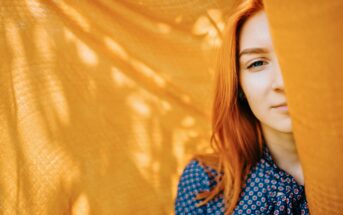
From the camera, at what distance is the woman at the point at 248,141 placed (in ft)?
3.71

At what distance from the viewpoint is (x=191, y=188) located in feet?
4.77

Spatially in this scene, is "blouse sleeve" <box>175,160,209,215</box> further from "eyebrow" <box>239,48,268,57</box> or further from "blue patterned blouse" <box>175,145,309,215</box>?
"eyebrow" <box>239,48,268,57</box>

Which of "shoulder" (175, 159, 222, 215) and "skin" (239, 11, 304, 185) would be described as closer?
"skin" (239, 11, 304, 185)

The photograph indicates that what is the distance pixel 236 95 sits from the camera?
1.30 m

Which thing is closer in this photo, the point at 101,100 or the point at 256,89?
the point at 256,89

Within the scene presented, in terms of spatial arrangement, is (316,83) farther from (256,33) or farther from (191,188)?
(191,188)

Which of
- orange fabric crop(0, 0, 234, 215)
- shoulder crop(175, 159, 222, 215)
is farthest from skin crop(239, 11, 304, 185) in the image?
orange fabric crop(0, 0, 234, 215)

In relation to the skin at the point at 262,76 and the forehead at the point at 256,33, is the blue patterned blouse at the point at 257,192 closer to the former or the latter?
the skin at the point at 262,76

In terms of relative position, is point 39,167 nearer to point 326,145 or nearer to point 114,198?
point 114,198

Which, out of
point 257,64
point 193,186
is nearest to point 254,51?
point 257,64

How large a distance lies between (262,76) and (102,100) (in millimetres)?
710

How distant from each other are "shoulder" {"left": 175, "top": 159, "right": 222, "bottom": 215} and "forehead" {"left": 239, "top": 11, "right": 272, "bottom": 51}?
53cm

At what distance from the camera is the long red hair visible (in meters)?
1.29

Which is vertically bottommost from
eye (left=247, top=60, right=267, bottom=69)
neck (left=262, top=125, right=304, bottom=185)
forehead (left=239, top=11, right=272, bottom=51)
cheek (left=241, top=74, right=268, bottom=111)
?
neck (left=262, top=125, right=304, bottom=185)
